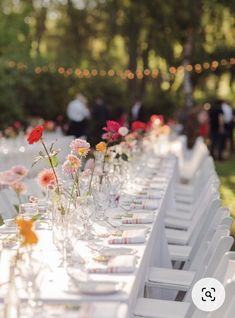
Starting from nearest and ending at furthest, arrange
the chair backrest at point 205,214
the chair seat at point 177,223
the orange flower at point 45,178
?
the orange flower at point 45,178
the chair backrest at point 205,214
the chair seat at point 177,223

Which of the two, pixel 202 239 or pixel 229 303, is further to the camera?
pixel 202 239

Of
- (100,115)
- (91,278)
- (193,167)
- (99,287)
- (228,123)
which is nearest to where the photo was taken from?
(99,287)

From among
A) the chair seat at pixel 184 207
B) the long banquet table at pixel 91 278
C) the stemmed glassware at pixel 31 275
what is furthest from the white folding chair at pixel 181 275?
the chair seat at pixel 184 207

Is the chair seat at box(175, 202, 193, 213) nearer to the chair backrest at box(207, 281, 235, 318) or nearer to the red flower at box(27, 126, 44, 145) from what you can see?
the red flower at box(27, 126, 44, 145)

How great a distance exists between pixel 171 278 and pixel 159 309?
85 centimetres

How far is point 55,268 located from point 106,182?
5.94 ft

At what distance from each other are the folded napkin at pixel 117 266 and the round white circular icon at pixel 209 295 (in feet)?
1.29

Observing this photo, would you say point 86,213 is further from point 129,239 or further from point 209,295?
point 209,295

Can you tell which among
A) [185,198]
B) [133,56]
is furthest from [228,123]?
[133,56]

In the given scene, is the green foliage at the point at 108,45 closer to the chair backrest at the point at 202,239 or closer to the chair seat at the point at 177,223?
the chair seat at the point at 177,223

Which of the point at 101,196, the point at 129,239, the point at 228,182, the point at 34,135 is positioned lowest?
the point at 228,182

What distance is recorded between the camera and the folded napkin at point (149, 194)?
709 centimetres

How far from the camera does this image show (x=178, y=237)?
7.41 meters

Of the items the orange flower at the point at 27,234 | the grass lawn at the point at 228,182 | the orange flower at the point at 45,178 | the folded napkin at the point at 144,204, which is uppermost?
the orange flower at the point at 45,178
